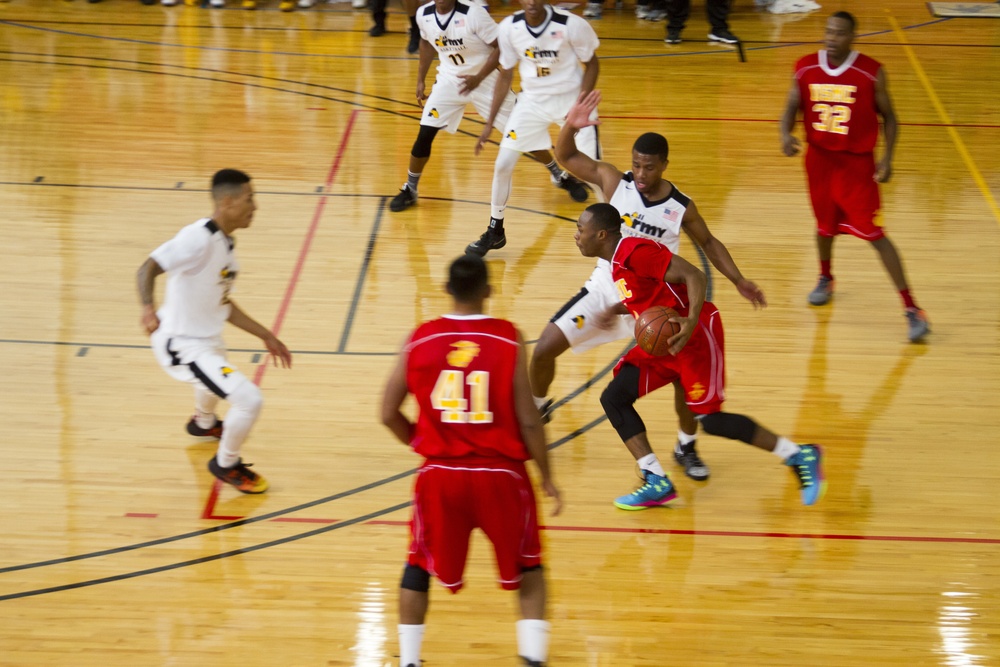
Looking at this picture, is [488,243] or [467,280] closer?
[467,280]

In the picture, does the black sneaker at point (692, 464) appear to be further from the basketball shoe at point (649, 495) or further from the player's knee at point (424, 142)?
the player's knee at point (424, 142)

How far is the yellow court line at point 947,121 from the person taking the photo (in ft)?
29.3

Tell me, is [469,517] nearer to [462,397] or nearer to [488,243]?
[462,397]

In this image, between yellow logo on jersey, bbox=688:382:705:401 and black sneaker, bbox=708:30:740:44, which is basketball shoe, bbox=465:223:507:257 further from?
black sneaker, bbox=708:30:740:44

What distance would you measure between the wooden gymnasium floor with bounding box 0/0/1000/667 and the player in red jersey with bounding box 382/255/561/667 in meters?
0.53

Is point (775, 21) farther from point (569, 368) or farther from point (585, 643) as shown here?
point (585, 643)

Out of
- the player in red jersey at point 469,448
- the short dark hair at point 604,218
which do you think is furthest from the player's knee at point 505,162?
the player in red jersey at point 469,448

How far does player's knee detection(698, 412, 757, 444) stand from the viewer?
16.8ft

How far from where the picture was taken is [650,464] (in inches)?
Result: 207

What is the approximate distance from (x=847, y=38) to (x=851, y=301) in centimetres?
178

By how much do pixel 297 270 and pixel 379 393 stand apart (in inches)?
70.5

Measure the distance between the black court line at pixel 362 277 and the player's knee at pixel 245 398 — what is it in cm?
162

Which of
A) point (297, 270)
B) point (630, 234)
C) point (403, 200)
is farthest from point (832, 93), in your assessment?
point (297, 270)

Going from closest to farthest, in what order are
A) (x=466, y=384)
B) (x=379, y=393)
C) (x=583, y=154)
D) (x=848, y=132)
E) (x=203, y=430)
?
(x=466, y=384) < (x=203, y=430) < (x=583, y=154) < (x=379, y=393) < (x=848, y=132)
